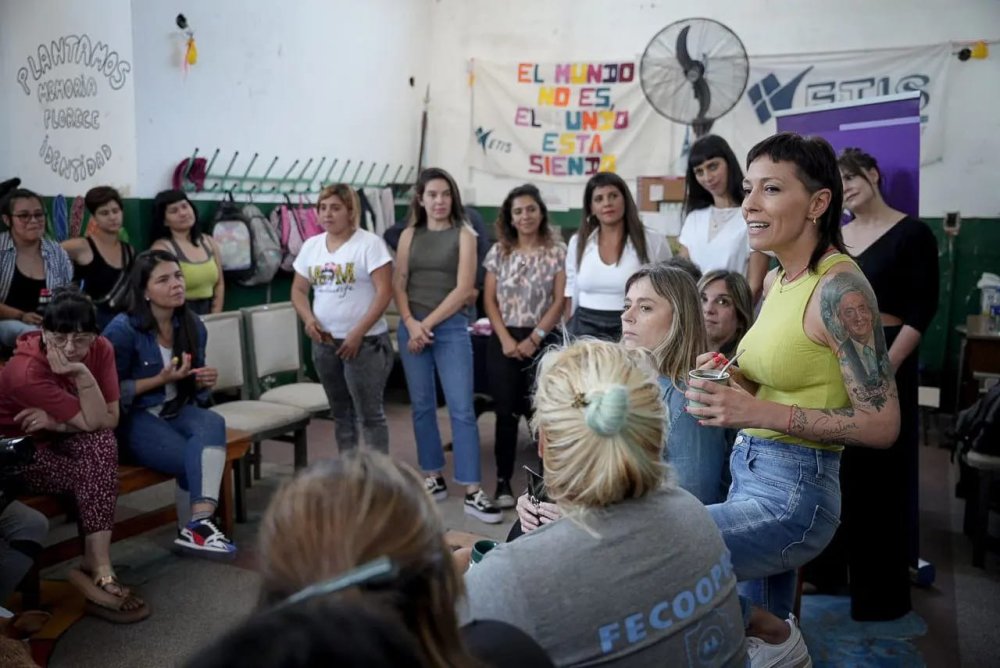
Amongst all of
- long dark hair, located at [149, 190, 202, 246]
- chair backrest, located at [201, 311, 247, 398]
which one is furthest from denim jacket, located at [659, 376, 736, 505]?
long dark hair, located at [149, 190, 202, 246]

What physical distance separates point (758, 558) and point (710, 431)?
41cm

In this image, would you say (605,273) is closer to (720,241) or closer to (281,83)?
(720,241)

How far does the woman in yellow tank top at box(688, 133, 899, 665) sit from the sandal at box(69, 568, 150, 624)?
199cm

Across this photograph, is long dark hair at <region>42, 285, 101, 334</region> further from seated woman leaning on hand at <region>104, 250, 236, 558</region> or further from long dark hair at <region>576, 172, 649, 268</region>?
long dark hair at <region>576, 172, 649, 268</region>

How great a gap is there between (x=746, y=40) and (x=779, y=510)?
5.35 m

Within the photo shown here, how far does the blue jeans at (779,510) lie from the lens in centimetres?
155

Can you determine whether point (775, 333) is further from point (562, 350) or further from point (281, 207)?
point (281, 207)

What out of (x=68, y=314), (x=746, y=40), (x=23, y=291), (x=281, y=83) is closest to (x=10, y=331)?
(x=23, y=291)

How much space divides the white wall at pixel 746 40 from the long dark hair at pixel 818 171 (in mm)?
4709

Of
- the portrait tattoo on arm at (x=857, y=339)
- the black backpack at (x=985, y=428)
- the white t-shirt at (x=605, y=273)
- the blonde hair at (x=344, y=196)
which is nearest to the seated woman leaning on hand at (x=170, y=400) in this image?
the blonde hair at (x=344, y=196)

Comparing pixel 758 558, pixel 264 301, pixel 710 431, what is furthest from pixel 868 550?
pixel 264 301

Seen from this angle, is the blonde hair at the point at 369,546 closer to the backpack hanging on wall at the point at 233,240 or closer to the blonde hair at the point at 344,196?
the blonde hair at the point at 344,196

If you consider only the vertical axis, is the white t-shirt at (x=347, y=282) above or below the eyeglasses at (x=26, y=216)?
below

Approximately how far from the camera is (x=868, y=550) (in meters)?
2.60
